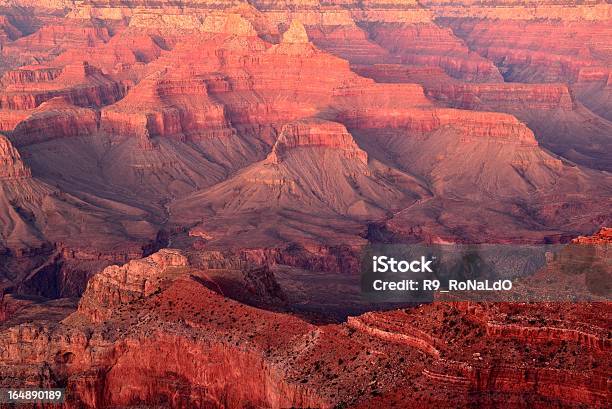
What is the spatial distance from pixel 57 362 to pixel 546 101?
148 meters

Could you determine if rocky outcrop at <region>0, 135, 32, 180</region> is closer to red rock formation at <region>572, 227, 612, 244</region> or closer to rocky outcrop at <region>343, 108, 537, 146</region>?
rocky outcrop at <region>343, 108, 537, 146</region>

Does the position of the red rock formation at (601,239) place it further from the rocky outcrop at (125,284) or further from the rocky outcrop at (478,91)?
the rocky outcrop at (478,91)

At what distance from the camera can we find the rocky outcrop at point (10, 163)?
125 metres

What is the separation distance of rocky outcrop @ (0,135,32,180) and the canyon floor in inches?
8.0

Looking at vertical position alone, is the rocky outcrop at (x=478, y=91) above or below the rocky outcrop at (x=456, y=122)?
above

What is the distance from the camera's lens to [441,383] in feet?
132

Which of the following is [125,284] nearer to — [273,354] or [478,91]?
[273,354]

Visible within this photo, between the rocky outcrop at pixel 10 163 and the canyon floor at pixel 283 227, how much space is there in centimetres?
20

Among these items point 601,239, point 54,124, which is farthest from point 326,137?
point 601,239

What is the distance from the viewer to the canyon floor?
42438 millimetres

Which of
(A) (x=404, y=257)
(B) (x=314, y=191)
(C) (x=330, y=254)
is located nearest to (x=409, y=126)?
(B) (x=314, y=191)

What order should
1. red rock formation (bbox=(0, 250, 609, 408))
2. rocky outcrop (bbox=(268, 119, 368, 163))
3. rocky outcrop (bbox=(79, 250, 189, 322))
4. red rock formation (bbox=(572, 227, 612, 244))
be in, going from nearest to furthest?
1. red rock formation (bbox=(0, 250, 609, 408))
2. red rock formation (bbox=(572, 227, 612, 244))
3. rocky outcrop (bbox=(79, 250, 189, 322))
4. rocky outcrop (bbox=(268, 119, 368, 163))

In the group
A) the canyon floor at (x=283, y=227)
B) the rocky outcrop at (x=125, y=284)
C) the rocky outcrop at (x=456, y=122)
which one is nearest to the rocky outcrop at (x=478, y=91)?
the canyon floor at (x=283, y=227)

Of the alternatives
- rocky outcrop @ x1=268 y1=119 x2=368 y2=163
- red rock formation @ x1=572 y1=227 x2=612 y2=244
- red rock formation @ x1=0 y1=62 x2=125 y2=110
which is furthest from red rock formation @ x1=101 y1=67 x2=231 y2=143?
red rock formation @ x1=572 y1=227 x2=612 y2=244
